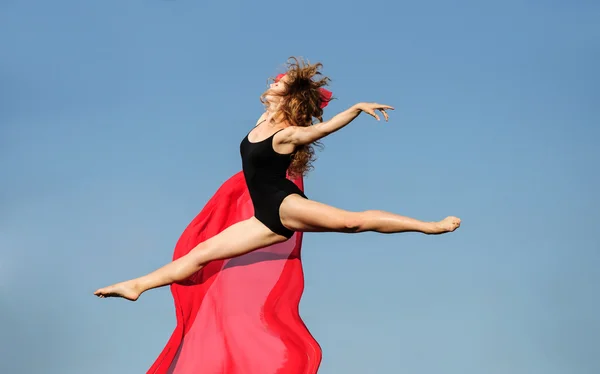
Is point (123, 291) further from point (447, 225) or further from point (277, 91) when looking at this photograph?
point (447, 225)

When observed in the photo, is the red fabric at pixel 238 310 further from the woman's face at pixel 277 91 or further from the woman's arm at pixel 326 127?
the woman's arm at pixel 326 127

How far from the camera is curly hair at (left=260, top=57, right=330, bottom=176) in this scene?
929 cm

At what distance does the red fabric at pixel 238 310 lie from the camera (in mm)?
9500

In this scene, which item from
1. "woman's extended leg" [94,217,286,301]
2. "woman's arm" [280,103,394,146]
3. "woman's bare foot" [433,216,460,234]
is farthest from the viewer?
"woman's extended leg" [94,217,286,301]

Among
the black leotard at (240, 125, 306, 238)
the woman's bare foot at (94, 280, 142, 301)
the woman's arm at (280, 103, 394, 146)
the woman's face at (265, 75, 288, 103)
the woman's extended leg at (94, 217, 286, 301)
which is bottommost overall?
the woman's bare foot at (94, 280, 142, 301)

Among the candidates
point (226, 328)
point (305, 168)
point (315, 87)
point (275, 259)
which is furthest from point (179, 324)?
point (315, 87)

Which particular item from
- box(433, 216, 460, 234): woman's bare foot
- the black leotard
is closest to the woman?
the black leotard

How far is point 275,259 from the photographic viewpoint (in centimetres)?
1005

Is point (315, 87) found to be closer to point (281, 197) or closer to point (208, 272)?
point (281, 197)

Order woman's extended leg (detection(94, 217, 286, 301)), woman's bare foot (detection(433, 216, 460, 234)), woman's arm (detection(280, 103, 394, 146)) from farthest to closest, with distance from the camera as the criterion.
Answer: woman's extended leg (detection(94, 217, 286, 301))
woman's arm (detection(280, 103, 394, 146))
woman's bare foot (detection(433, 216, 460, 234))

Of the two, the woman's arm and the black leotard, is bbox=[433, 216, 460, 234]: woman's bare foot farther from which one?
the black leotard

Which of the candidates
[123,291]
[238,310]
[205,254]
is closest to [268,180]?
[205,254]

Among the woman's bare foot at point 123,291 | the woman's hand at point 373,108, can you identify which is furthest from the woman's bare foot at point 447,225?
the woman's bare foot at point 123,291

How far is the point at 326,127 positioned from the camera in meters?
8.64
